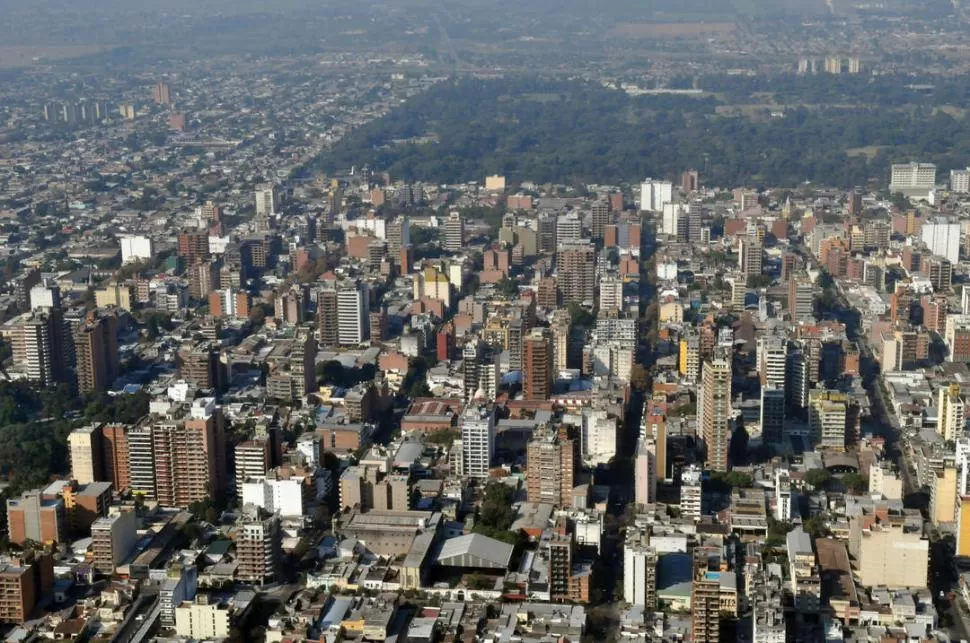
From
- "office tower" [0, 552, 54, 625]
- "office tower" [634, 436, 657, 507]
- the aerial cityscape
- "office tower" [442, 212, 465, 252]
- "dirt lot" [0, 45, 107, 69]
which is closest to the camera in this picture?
"office tower" [0, 552, 54, 625]

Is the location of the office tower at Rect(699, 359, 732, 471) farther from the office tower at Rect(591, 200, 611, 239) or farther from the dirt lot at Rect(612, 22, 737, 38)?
the dirt lot at Rect(612, 22, 737, 38)

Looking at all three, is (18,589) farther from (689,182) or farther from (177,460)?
(689,182)

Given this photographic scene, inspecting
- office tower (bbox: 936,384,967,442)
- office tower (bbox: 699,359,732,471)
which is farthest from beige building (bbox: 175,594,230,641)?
office tower (bbox: 936,384,967,442)

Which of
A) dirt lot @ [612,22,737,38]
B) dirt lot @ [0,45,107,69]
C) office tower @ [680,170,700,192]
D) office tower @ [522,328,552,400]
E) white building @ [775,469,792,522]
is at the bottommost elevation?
office tower @ [680,170,700,192]

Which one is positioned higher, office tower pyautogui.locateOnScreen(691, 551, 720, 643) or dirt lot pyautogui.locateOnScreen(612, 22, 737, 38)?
dirt lot pyautogui.locateOnScreen(612, 22, 737, 38)

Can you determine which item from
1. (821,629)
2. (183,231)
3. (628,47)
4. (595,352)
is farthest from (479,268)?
(628,47)

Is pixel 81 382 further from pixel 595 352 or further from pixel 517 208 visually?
pixel 517 208
